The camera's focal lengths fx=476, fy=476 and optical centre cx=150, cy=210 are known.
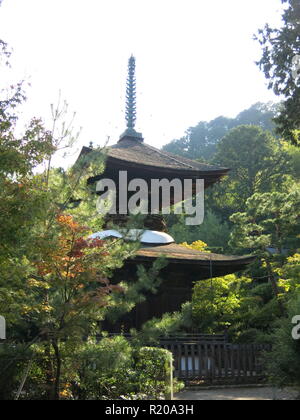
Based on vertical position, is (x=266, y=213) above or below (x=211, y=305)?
above

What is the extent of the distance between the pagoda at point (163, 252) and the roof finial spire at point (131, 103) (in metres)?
3.04

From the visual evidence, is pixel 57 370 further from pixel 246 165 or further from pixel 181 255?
pixel 246 165

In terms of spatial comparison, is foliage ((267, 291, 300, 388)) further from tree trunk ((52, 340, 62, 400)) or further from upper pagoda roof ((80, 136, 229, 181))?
upper pagoda roof ((80, 136, 229, 181))

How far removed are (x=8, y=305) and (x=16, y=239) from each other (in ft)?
3.60

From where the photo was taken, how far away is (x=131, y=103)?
21.4 metres

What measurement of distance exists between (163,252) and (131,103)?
998 centimetres

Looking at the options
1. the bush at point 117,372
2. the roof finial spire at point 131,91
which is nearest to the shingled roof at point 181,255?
the bush at point 117,372

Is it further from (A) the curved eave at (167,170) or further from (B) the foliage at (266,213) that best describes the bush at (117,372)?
(B) the foliage at (266,213)

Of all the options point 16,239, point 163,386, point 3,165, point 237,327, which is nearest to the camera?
point 16,239

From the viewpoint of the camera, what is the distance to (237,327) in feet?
62.2

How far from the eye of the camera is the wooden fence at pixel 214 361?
12.3m

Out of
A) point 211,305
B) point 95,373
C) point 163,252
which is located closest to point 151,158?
point 163,252

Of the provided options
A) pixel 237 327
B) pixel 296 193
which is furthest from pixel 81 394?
pixel 296 193
